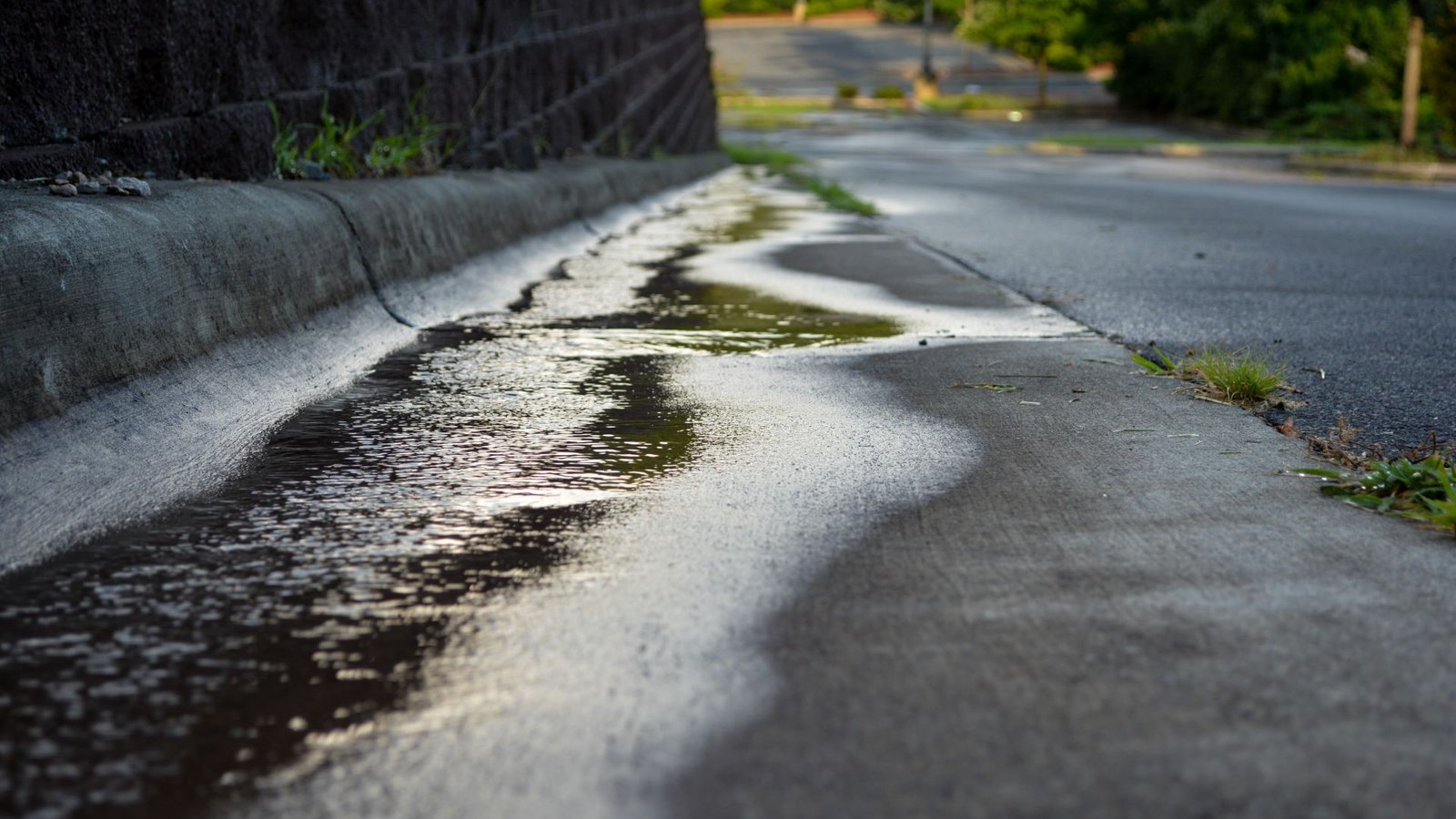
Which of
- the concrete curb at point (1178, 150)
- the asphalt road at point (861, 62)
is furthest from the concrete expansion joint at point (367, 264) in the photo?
the asphalt road at point (861, 62)

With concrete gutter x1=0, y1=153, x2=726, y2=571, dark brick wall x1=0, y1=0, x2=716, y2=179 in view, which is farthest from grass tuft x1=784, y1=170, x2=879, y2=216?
concrete gutter x1=0, y1=153, x2=726, y2=571

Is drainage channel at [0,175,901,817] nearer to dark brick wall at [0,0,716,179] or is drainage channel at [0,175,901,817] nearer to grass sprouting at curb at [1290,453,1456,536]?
dark brick wall at [0,0,716,179]

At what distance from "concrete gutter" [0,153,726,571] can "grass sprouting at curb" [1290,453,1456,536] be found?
205cm

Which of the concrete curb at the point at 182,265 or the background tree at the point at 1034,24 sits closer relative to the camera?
the concrete curb at the point at 182,265

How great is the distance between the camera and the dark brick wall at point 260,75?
3.58 meters

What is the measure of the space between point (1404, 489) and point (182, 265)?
253 cm

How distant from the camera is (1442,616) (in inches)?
79.8

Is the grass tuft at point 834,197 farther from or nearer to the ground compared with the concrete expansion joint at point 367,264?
nearer to the ground

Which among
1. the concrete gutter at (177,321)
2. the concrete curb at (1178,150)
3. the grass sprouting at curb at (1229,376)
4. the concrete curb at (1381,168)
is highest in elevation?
the concrete gutter at (177,321)

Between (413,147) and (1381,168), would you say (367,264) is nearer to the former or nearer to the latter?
(413,147)

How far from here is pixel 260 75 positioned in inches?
189

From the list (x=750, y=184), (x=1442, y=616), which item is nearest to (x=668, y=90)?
(x=750, y=184)

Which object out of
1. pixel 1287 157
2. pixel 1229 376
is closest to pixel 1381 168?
pixel 1287 157

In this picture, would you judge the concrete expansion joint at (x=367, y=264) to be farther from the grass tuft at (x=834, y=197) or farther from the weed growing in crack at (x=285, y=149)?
the grass tuft at (x=834, y=197)
